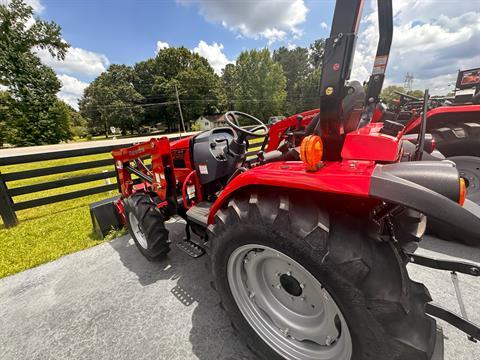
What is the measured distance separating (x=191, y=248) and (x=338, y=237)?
4.94ft

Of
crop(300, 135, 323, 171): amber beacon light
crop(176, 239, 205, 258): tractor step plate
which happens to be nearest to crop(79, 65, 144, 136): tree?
crop(176, 239, 205, 258): tractor step plate

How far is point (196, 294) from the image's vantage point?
6.57 feet

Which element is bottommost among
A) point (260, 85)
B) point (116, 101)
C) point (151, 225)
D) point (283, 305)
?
point (283, 305)

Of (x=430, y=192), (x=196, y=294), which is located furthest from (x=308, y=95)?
(x=430, y=192)

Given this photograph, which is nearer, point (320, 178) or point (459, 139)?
point (320, 178)

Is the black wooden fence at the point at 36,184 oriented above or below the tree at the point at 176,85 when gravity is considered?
below

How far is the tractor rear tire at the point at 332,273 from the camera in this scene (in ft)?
3.06

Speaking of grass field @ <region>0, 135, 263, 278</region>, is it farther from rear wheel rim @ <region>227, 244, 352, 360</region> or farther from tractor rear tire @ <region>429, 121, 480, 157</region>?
tractor rear tire @ <region>429, 121, 480, 157</region>

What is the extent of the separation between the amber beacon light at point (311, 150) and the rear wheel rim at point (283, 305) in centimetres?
52

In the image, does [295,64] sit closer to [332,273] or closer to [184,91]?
[184,91]

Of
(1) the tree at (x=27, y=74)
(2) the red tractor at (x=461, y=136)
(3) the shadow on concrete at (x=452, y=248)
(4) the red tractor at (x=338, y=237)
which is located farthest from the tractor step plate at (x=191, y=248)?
(1) the tree at (x=27, y=74)

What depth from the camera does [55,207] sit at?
4598mm

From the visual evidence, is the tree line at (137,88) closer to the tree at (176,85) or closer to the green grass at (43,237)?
the tree at (176,85)

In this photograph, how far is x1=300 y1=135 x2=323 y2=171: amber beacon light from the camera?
1.04m
